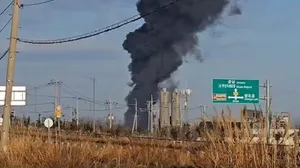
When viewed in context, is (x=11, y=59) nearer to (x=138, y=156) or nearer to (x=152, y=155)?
(x=138, y=156)

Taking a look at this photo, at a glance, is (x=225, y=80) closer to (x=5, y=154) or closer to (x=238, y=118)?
(x=5, y=154)

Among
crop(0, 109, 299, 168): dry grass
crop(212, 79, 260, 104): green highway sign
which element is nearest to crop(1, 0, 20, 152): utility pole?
crop(0, 109, 299, 168): dry grass

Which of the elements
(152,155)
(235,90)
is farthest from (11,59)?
(235,90)

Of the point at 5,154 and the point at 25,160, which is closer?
the point at 25,160

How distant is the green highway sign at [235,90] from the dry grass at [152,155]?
101ft

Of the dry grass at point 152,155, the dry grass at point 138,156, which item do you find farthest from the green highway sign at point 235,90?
the dry grass at point 138,156

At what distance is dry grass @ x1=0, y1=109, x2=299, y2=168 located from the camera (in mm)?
12969

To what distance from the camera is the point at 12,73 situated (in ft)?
88.4

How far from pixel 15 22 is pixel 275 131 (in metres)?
16.8

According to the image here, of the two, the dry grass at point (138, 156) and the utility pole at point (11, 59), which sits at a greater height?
the utility pole at point (11, 59)

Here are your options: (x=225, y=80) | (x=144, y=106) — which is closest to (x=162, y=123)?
(x=144, y=106)

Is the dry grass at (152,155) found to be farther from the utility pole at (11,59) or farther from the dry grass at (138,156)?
the utility pole at (11,59)

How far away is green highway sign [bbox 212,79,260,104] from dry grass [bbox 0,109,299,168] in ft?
101

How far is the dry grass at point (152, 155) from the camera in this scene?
13.0 m
